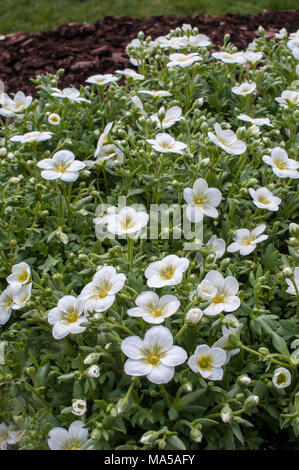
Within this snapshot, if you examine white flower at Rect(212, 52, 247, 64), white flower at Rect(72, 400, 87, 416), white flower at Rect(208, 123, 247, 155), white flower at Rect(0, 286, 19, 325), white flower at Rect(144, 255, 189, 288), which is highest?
white flower at Rect(212, 52, 247, 64)

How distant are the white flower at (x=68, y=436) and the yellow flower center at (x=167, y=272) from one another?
71cm

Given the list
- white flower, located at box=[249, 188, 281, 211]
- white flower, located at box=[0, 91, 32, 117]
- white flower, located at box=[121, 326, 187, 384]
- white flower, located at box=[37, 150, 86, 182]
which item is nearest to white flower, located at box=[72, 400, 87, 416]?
white flower, located at box=[121, 326, 187, 384]

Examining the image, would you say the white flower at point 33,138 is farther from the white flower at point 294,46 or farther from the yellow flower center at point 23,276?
the white flower at point 294,46

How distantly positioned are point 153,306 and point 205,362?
32 cm

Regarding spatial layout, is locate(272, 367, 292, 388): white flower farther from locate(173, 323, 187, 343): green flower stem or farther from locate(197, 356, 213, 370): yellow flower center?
locate(173, 323, 187, 343): green flower stem

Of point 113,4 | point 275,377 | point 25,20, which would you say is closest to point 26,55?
point 25,20

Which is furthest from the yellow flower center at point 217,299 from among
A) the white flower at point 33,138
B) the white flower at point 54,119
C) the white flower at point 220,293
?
the white flower at point 54,119

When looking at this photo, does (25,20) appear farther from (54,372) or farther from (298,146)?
(54,372)

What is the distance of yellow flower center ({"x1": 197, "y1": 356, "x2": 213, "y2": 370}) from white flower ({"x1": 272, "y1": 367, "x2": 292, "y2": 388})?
0.28 metres

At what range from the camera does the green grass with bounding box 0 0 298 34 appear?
7066 millimetres

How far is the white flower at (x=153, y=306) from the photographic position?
1.93 metres

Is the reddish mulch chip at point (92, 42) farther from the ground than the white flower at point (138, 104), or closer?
closer

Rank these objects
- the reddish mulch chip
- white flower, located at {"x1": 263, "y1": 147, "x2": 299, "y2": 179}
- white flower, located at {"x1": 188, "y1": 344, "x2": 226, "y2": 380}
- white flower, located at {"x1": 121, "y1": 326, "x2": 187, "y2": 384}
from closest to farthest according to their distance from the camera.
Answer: white flower, located at {"x1": 121, "y1": 326, "x2": 187, "y2": 384} → white flower, located at {"x1": 188, "y1": 344, "x2": 226, "y2": 380} → white flower, located at {"x1": 263, "y1": 147, "x2": 299, "y2": 179} → the reddish mulch chip

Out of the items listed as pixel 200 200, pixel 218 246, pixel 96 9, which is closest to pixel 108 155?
pixel 200 200
